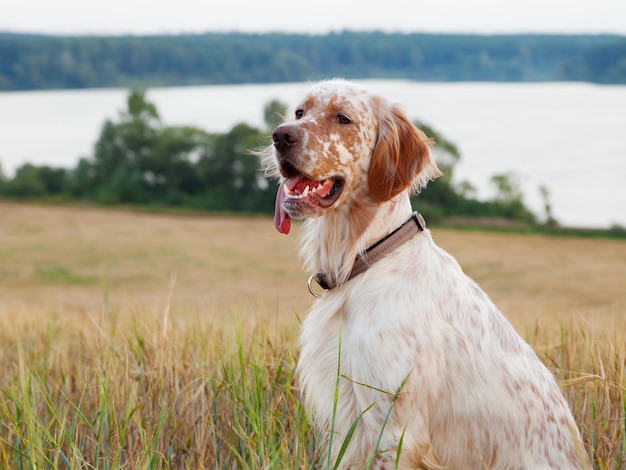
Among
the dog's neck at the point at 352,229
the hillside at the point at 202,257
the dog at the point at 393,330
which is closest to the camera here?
the dog at the point at 393,330

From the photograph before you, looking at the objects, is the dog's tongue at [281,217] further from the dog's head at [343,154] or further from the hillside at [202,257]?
the hillside at [202,257]

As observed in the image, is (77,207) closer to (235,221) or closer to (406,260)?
(235,221)

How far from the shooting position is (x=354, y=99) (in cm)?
348

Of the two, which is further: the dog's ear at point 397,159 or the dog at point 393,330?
the dog's ear at point 397,159

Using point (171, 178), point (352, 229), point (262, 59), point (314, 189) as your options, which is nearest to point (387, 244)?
point (352, 229)

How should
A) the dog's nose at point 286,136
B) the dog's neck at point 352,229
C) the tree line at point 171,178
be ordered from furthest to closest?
the tree line at point 171,178, the dog's neck at point 352,229, the dog's nose at point 286,136

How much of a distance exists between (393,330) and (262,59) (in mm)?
55668

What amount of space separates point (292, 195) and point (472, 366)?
3.21ft

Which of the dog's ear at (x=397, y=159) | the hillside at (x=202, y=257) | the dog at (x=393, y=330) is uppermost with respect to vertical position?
the dog's ear at (x=397, y=159)

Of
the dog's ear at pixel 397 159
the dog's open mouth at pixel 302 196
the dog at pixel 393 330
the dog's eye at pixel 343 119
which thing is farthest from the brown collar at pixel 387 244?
the dog's eye at pixel 343 119

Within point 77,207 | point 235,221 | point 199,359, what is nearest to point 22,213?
point 77,207

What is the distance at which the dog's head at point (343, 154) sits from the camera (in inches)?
127

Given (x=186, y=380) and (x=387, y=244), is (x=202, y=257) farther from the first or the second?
(x=387, y=244)

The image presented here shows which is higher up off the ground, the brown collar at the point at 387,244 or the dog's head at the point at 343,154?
the dog's head at the point at 343,154
